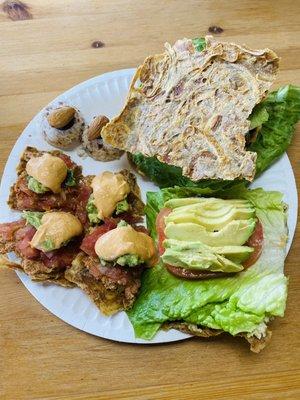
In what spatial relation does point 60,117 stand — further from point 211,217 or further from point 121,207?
point 211,217

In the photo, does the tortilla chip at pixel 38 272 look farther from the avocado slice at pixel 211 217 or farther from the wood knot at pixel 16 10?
the wood knot at pixel 16 10

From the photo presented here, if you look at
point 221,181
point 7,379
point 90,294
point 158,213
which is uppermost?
point 221,181

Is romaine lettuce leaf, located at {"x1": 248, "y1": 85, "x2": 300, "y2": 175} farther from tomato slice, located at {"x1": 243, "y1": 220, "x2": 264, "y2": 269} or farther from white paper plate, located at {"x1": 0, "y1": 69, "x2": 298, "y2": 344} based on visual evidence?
tomato slice, located at {"x1": 243, "y1": 220, "x2": 264, "y2": 269}

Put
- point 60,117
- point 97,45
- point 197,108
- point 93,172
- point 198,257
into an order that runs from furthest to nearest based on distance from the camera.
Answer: point 97,45 < point 93,172 < point 60,117 < point 197,108 < point 198,257

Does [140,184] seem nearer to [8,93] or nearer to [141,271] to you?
[141,271]

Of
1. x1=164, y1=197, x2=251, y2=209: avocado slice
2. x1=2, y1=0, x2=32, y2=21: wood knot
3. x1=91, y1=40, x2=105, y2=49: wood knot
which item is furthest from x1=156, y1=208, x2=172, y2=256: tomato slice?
x1=2, y1=0, x2=32, y2=21: wood knot

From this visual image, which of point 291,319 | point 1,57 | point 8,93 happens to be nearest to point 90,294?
point 291,319

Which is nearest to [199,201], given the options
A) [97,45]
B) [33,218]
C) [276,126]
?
[276,126]
